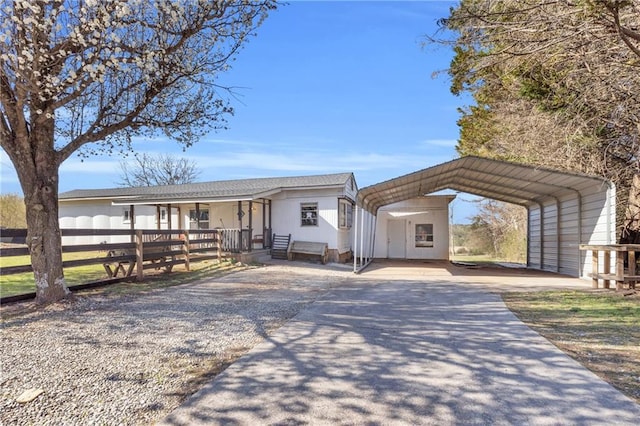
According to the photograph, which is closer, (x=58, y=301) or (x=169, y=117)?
(x=58, y=301)

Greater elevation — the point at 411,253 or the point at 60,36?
the point at 60,36

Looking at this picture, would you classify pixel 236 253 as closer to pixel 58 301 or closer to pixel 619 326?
pixel 58 301

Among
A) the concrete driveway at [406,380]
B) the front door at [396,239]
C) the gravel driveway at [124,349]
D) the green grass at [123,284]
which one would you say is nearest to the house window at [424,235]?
the front door at [396,239]

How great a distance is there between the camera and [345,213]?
57.0ft

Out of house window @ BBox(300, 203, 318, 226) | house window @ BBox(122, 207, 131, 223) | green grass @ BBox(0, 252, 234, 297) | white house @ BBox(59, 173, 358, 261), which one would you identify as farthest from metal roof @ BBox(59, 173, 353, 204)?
green grass @ BBox(0, 252, 234, 297)

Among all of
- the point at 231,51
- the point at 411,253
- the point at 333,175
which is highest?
the point at 231,51

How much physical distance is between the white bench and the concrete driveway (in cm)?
974

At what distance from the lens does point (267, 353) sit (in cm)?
398

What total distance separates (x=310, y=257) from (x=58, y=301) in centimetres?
1041

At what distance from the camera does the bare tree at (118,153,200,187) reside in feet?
113

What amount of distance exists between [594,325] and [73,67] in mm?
8775

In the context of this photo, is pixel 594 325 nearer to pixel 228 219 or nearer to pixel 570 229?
pixel 570 229

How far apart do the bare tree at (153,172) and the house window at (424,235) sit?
24079 mm

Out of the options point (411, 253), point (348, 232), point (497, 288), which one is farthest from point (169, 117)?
point (411, 253)
